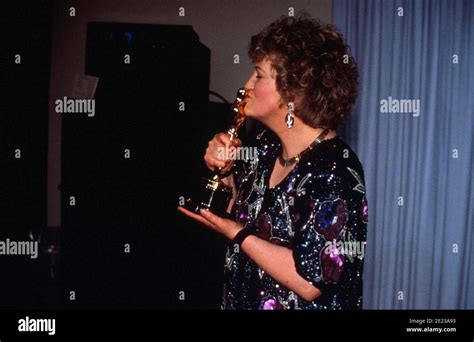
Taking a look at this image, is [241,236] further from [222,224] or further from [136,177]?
[136,177]

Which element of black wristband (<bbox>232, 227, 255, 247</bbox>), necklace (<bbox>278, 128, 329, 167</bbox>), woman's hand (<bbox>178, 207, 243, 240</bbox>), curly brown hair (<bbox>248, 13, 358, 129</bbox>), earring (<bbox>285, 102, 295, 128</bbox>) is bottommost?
black wristband (<bbox>232, 227, 255, 247</bbox>)

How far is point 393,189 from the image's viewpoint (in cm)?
199

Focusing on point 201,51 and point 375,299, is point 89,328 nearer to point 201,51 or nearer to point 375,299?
point 201,51

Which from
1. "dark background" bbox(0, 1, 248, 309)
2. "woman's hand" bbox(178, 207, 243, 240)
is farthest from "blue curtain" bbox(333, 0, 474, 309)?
"woman's hand" bbox(178, 207, 243, 240)

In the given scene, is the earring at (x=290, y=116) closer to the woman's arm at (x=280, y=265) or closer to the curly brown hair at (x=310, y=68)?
the curly brown hair at (x=310, y=68)

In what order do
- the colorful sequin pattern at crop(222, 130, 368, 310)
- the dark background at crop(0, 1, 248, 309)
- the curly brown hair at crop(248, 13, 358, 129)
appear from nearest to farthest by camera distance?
the colorful sequin pattern at crop(222, 130, 368, 310), the curly brown hair at crop(248, 13, 358, 129), the dark background at crop(0, 1, 248, 309)

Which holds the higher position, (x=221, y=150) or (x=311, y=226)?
(x=221, y=150)

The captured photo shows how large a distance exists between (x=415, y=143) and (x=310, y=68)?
1024 millimetres

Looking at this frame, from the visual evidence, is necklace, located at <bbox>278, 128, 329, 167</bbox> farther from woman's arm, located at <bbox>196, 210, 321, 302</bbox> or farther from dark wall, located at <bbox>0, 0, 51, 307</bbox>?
dark wall, located at <bbox>0, 0, 51, 307</bbox>

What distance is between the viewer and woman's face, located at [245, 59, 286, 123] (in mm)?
1066

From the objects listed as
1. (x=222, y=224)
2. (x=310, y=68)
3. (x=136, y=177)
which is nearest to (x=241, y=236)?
(x=222, y=224)

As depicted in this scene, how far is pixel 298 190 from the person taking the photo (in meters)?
0.99

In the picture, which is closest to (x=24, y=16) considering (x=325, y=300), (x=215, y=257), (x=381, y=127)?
(x=215, y=257)

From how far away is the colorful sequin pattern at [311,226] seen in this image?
949mm
